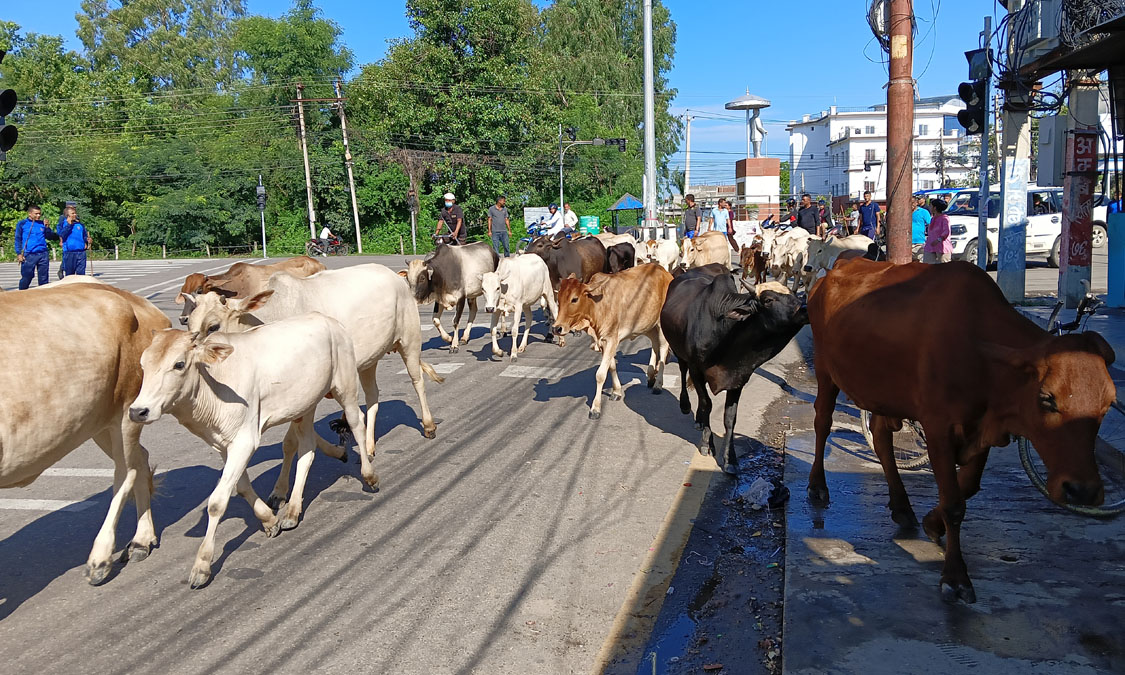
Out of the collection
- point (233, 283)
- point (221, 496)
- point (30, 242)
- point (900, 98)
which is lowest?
point (221, 496)

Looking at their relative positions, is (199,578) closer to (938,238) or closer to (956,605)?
(956,605)

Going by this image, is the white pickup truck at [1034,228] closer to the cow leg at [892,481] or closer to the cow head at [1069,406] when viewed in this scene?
the cow leg at [892,481]

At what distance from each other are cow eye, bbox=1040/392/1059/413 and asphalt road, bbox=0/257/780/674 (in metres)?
2.42

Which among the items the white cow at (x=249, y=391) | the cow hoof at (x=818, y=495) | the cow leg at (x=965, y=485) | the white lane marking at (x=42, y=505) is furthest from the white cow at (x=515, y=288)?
the cow leg at (x=965, y=485)

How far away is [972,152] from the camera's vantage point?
93.7 metres

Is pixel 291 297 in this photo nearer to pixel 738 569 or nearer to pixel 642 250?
pixel 738 569

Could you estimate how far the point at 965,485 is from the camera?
507 cm

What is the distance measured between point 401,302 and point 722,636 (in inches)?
188

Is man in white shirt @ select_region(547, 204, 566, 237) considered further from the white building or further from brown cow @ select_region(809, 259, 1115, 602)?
the white building

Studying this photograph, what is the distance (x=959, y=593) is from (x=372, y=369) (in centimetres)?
531

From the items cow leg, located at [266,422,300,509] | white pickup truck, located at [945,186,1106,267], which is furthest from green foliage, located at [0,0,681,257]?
cow leg, located at [266,422,300,509]

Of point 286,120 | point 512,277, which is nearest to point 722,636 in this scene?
point 512,277

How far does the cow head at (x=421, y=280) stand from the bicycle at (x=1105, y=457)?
9.45 meters

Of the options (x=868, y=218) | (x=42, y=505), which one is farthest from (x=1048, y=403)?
(x=868, y=218)
